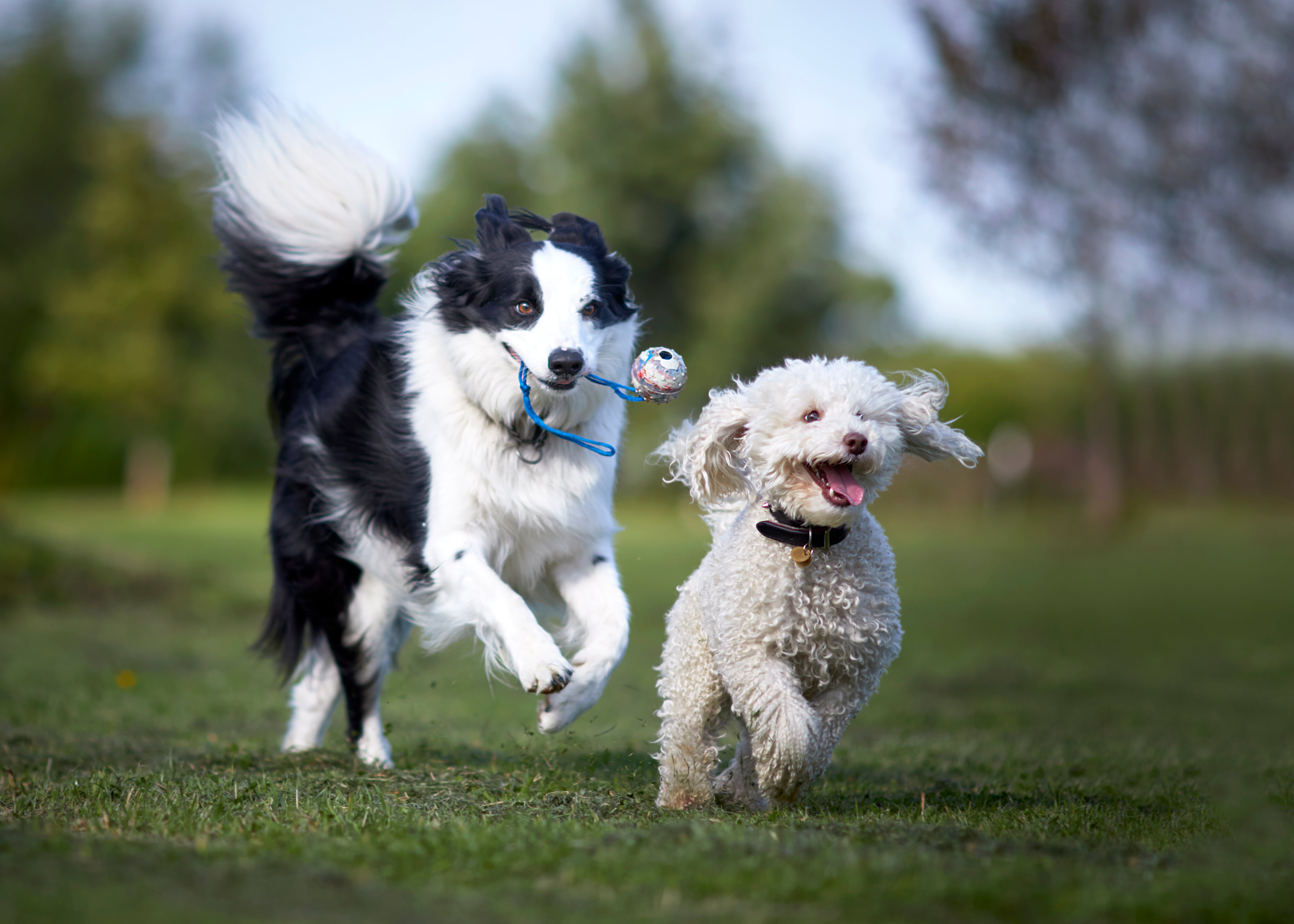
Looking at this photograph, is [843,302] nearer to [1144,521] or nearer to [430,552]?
[1144,521]

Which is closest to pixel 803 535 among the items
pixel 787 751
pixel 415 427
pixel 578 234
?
pixel 787 751

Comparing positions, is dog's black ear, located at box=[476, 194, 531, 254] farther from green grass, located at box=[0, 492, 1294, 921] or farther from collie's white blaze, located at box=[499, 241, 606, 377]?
green grass, located at box=[0, 492, 1294, 921]

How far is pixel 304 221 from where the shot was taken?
6.23 meters

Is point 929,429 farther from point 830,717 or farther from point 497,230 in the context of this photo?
point 497,230

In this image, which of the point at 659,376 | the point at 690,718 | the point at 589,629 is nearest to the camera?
the point at 690,718

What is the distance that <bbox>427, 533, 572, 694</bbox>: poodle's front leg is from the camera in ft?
14.2

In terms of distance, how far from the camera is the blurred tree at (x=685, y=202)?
32438 millimetres

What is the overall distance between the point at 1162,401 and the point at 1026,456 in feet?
36.0

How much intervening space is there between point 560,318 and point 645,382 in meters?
0.42

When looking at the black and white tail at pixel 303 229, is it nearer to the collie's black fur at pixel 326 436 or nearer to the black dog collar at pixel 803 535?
the collie's black fur at pixel 326 436

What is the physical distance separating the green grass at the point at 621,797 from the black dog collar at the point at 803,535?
90cm

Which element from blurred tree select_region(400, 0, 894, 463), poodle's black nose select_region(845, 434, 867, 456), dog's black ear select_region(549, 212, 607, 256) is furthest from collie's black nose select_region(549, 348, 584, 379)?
blurred tree select_region(400, 0, 894, 463)

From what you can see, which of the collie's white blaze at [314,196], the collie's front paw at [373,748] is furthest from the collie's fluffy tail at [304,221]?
the collie's front paw at [373,748]

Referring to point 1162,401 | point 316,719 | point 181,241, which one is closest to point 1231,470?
point 1162,401
